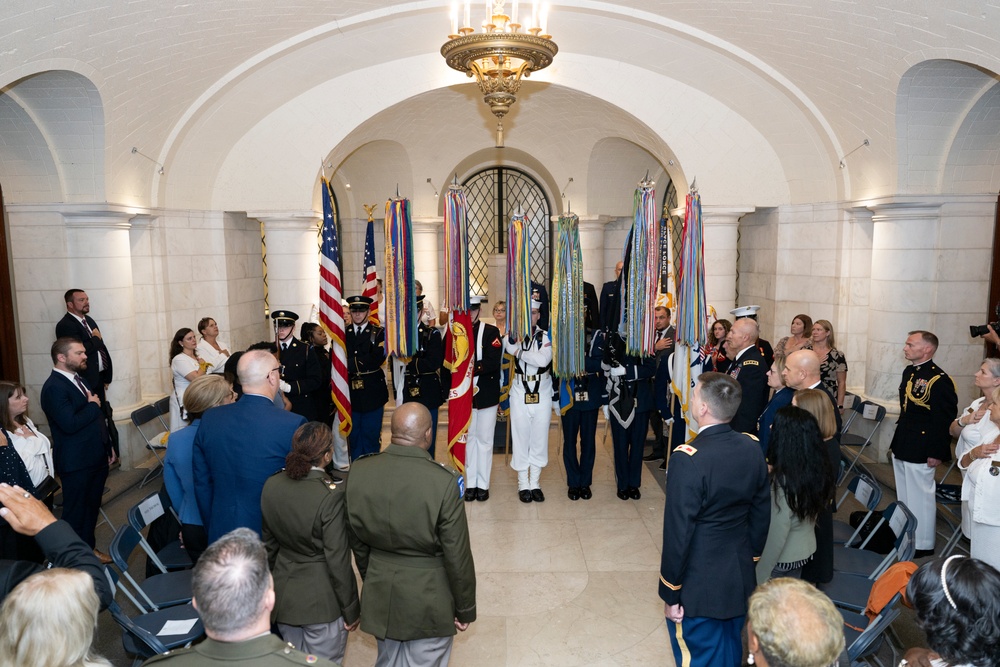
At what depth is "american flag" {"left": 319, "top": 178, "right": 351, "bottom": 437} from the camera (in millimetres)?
6395

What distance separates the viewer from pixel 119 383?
7.38 m

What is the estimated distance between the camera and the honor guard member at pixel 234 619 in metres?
1.89

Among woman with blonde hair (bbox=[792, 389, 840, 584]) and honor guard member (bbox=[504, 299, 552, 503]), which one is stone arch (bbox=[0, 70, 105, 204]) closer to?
honor guard member (bbox=[504, 299, 552, 503])

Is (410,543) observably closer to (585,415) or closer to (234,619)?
(234,619)

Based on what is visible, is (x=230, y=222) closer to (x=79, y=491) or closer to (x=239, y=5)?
(x=239, y=5)

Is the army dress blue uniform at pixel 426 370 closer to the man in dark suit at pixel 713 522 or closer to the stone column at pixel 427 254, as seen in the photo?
the man in dark suit at pixel 713 522

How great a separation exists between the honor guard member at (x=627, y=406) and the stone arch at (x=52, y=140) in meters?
4.94

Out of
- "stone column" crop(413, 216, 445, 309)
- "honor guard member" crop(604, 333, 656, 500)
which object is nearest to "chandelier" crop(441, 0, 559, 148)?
"honor guard member" crop(604, 333, 656, 500)

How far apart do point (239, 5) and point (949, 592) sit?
6.44 m

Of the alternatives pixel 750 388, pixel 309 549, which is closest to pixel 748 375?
pixel 750 388

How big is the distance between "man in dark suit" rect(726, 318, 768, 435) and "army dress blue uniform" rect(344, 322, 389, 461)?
10.0 feet

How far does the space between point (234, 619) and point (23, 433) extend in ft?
9.90

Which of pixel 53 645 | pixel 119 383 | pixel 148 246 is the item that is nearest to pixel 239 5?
pixel 148 246

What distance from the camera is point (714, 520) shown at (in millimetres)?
3148
